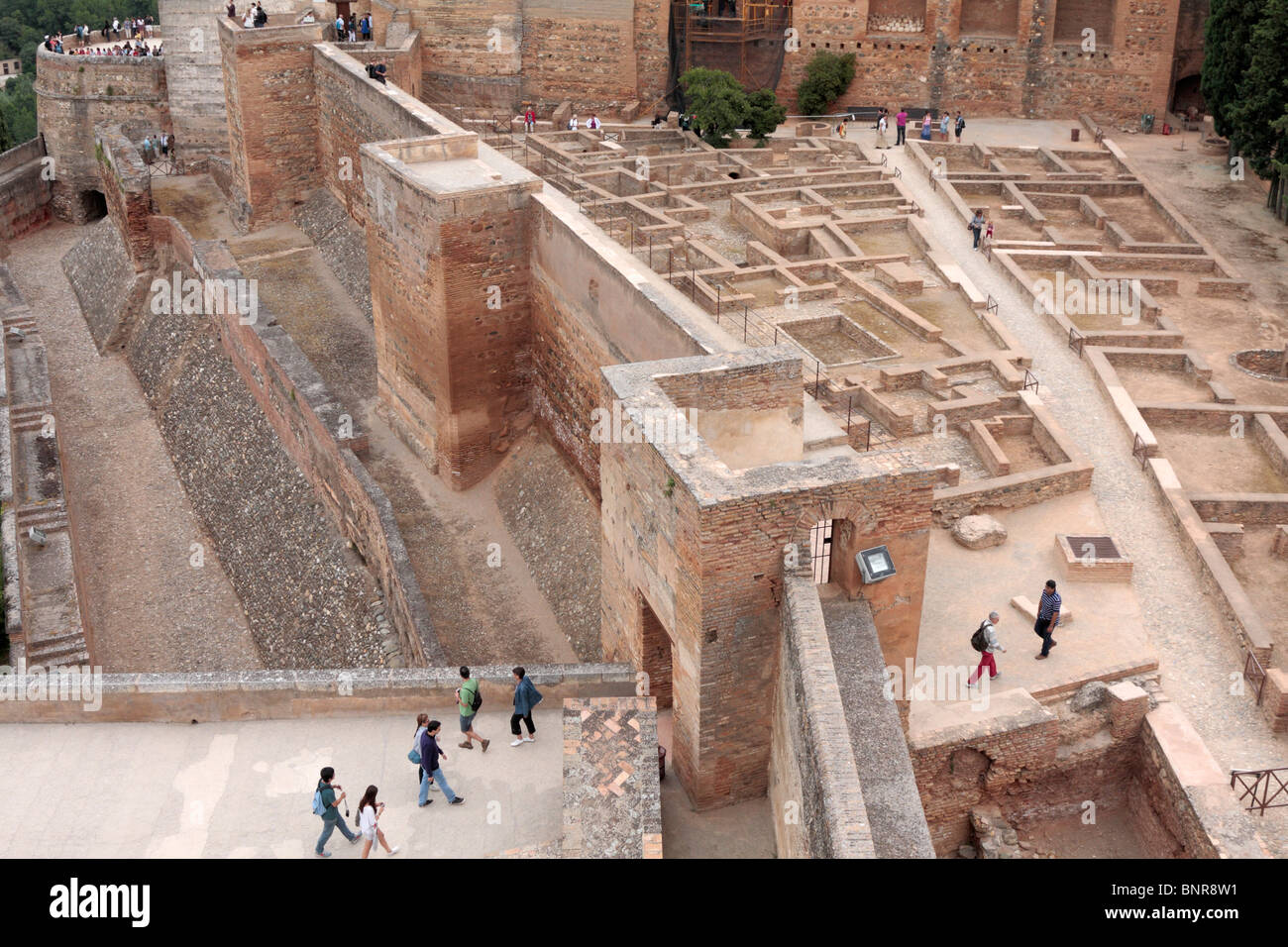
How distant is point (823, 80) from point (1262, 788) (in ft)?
76.2

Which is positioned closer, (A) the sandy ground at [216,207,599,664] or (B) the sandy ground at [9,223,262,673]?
(A) the sandy ground at [216,207,599,664]

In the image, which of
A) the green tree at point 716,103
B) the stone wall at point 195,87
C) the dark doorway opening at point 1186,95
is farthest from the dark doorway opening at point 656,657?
the dark doorway opening at point 1186,95

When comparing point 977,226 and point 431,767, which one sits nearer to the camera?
point 431,767

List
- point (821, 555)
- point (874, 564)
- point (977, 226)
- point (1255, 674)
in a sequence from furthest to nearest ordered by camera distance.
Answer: point (977, 226) → point (1255, 674) → point (821, 555) → point (874, 564)

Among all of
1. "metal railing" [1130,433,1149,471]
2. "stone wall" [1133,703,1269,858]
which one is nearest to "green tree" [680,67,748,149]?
"metal railing" [1130,433,1149,471]

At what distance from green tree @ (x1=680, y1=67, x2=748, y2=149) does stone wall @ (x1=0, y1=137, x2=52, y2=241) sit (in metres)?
15.5

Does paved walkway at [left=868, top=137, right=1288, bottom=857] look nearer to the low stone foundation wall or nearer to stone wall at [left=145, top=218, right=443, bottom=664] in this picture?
the low stone foundation wall

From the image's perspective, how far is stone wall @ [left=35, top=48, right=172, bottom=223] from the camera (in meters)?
32.1

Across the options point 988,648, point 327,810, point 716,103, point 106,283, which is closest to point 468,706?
point 327,810

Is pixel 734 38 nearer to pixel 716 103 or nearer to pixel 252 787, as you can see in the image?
pixel 716 103

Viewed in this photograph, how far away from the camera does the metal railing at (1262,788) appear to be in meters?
11.8

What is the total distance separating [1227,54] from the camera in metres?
27.3

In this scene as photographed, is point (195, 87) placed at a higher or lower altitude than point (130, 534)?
higher

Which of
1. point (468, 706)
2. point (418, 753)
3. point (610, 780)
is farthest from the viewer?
point (468, 706)
